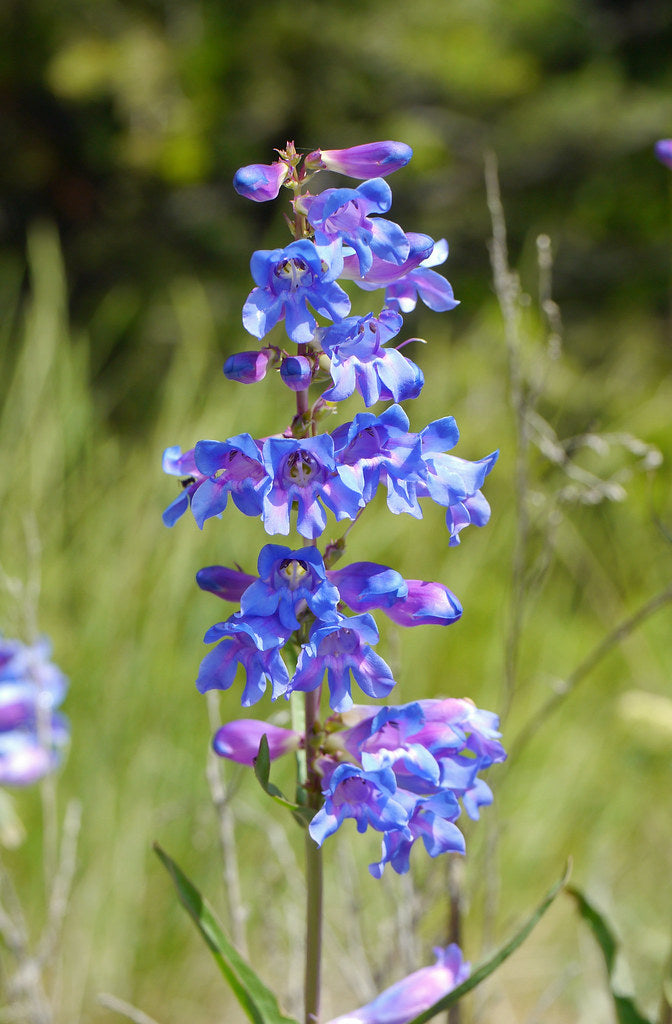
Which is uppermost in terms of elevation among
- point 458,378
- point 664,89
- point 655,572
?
point 664,89

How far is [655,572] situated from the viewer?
9.12 feet

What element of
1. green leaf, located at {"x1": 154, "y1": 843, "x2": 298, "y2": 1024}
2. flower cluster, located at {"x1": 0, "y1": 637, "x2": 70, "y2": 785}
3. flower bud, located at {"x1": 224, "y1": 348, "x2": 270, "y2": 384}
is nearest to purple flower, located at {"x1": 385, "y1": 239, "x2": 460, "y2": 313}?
flower bud, located at {"x1": 224, "y1": 348, "x2": 270, "y2": 384}

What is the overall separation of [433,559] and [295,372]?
234 cm

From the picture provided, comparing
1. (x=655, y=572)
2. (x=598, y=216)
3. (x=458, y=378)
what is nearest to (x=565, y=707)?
(x=655, y=572)

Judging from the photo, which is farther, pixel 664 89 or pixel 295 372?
pixel 664 89

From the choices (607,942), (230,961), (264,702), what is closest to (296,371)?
(230,961)

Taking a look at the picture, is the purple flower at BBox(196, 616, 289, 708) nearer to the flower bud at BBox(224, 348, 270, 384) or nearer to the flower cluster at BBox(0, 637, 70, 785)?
the flower bud at BBox(224, 348, 270, 384)

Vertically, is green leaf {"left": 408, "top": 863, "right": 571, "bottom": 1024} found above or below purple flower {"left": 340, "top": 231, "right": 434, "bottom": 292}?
below

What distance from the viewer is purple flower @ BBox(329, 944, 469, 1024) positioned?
2.28 feet

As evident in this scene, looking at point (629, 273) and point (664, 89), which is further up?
point (664, 89)

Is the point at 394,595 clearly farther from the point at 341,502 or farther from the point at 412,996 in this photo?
the point at 412,996

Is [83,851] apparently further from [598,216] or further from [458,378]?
[598,216]

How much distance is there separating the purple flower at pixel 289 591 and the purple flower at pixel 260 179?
221 millimetres

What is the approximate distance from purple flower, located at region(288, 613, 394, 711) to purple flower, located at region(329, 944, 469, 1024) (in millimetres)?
274
